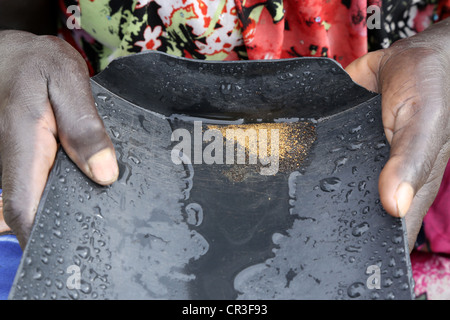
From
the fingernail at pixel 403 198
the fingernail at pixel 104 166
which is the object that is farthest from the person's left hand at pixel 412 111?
the fingernail at pixel 104 166

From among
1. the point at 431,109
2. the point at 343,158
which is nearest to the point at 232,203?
the point at 343,158

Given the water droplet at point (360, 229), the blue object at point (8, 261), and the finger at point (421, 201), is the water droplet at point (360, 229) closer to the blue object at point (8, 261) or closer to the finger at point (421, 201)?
the finger at point (421, 201)

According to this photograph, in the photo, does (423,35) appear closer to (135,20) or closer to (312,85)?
(312,85)

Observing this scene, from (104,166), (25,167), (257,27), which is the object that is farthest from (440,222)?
(25,167)

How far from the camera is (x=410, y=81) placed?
0.74 metres

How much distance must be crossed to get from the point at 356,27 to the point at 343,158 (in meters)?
0.35

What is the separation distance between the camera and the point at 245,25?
2.87 feet

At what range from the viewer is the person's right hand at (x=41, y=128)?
2.13 feet

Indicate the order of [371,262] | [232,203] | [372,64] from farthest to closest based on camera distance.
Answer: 1. [372,64]
2. [232,203]
3. [371,262]

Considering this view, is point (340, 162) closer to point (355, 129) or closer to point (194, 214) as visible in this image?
point (355, 129)

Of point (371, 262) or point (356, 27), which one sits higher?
point (356, 27)

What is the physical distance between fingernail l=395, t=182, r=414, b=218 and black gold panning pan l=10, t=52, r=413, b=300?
2 cm

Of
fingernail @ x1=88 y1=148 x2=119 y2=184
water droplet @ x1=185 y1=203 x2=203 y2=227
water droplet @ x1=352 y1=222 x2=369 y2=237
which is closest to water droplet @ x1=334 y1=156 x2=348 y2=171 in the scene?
water droplet @ x1=352 y1=222 x2=369 y2=237

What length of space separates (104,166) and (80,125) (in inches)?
3.2
